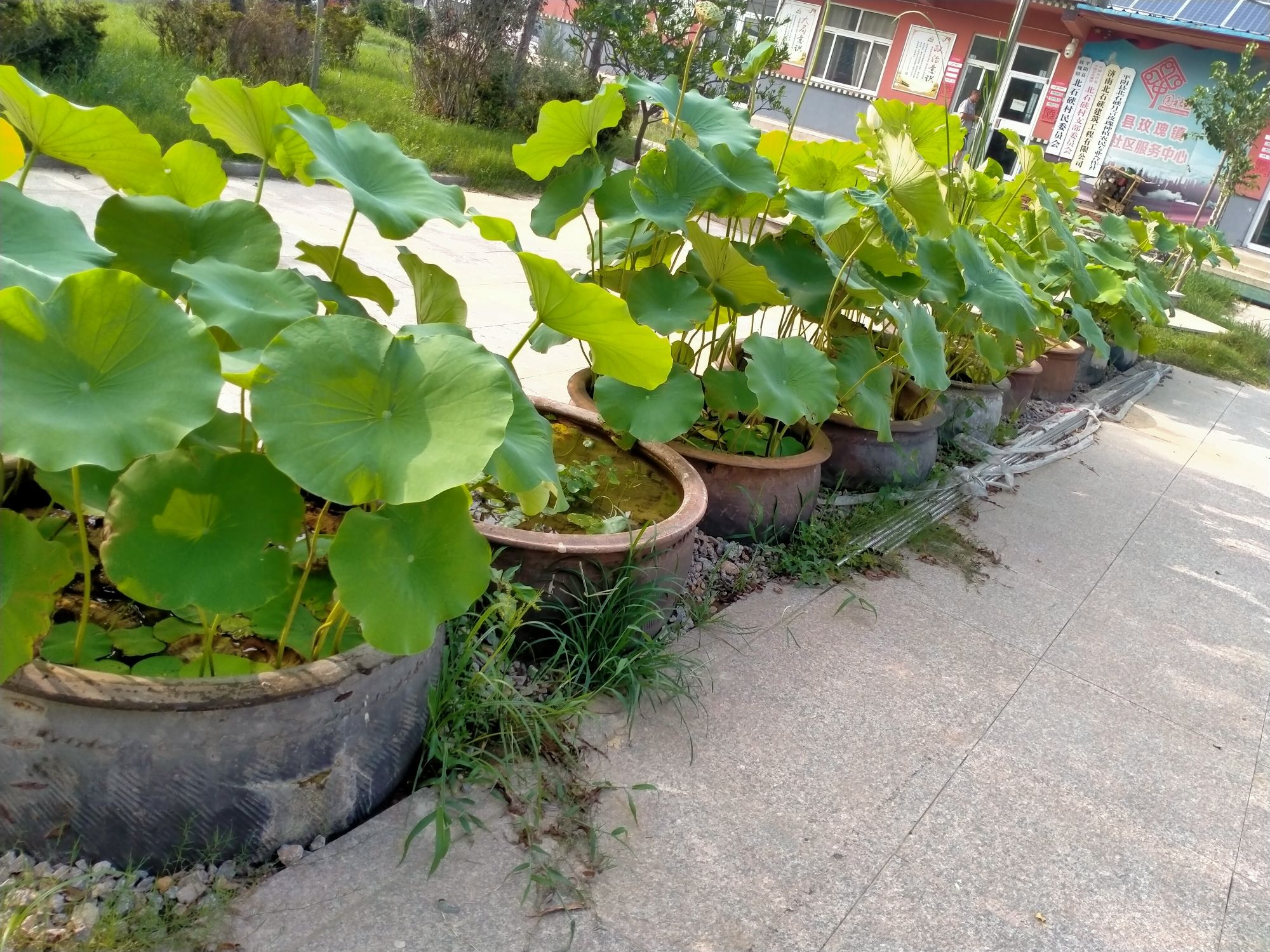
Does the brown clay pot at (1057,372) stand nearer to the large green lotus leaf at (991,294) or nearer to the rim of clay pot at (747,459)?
the large green lotus leaf at (991,294)

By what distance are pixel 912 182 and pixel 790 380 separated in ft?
2.50

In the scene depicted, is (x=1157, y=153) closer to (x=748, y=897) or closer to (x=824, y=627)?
(x=824, y=627)

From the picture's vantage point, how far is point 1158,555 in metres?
3.93

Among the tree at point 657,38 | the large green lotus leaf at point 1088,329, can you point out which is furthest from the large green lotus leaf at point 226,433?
the tree at point 657,38

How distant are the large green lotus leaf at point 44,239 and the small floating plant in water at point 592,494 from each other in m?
0.99

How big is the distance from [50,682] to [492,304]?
359cm

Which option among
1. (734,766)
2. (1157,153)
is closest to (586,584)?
A: (734,766)

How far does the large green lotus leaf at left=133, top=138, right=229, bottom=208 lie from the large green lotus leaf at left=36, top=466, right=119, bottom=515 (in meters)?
0.59

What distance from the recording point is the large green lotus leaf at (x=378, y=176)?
5.70 feet

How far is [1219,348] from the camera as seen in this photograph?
8594mm

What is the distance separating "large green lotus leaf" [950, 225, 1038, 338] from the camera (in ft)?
11.1

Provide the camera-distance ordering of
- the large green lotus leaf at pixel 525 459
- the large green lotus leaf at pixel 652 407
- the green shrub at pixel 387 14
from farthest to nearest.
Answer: the green shrub at pixel 387 14
the large green lotus leaf at pixel 652 407
the large green lotus leaf at pixel 525 459

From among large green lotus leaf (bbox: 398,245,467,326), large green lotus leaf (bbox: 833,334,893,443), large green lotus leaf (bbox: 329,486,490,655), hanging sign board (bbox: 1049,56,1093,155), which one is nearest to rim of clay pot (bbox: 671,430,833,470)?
large green lotus leaf (bbox: 833,334,893,443)

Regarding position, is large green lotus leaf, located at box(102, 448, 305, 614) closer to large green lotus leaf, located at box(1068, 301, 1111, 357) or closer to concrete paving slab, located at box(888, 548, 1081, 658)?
concrete paving slab, located at box(888, 548, 1081, 658)
